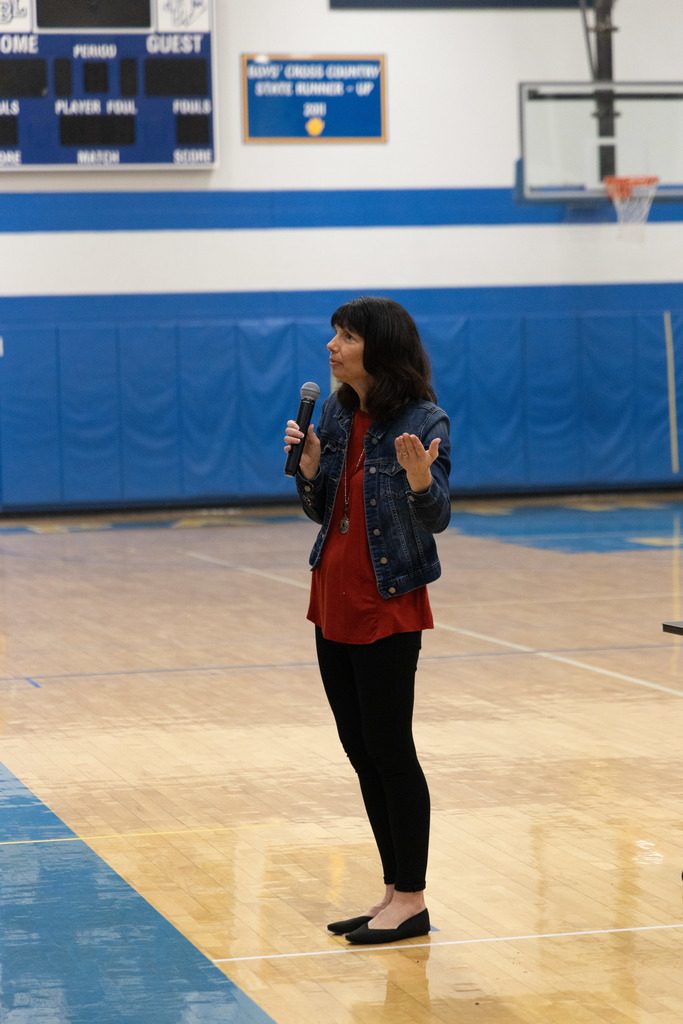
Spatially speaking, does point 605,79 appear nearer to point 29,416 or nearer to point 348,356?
point 29,416

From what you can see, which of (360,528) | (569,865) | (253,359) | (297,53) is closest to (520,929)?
(569,865)

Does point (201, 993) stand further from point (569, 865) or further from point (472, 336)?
point (472, 336)

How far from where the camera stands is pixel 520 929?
4039 mm

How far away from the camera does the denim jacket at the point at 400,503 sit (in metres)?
3.77

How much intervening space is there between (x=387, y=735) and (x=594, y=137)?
1264 centimetres

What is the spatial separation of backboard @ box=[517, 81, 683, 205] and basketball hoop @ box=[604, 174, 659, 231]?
0.07 meters

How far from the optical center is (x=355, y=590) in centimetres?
380

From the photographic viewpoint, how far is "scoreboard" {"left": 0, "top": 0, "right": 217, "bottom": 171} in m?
15.5

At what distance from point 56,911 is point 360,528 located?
146 cm

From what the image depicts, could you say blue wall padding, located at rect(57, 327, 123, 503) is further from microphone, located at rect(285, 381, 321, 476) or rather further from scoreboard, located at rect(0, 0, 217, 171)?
microphone, located at rect(285, 381, 321, 476)

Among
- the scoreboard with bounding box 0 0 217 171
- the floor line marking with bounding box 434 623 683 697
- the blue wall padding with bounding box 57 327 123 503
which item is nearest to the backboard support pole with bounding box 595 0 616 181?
the scoreboard with bounding box 0 0 217 171

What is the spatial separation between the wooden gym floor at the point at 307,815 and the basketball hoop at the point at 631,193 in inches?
247

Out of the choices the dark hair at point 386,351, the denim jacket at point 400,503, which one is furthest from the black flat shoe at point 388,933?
the dark hair at point 386,351

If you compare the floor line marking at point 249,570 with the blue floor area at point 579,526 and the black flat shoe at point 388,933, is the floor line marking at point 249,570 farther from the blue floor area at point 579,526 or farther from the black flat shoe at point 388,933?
the black flat shoe at point 388,933
